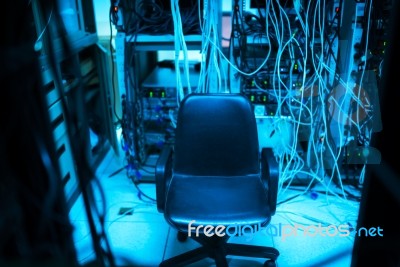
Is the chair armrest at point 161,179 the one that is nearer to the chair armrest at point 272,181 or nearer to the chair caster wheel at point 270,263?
the chair armrest at point 272,181

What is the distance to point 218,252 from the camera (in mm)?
1721

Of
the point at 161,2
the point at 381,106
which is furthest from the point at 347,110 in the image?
the point at 381,106

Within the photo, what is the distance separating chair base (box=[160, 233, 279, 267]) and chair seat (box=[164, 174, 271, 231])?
190mm

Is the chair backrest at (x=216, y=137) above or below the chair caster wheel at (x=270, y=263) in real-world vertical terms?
above

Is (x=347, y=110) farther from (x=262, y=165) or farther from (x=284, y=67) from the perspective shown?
(x=262, y=165)

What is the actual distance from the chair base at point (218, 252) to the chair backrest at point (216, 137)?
13.3 inches

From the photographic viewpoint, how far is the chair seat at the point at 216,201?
5.01 ft

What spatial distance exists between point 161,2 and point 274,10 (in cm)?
70

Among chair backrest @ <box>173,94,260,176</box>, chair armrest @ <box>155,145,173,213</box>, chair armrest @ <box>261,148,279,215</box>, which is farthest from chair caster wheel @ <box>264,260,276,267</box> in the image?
chair armrest @ <box>155,145,173,213</box>

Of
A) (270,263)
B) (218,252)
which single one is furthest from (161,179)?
(270,263)

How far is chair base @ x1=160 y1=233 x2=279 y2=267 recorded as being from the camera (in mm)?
1713

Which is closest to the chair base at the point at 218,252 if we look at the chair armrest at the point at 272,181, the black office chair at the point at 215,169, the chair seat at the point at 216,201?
the black office chair at the point at 215,169

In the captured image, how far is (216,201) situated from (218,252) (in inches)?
10.7

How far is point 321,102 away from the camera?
2279 millimetres
